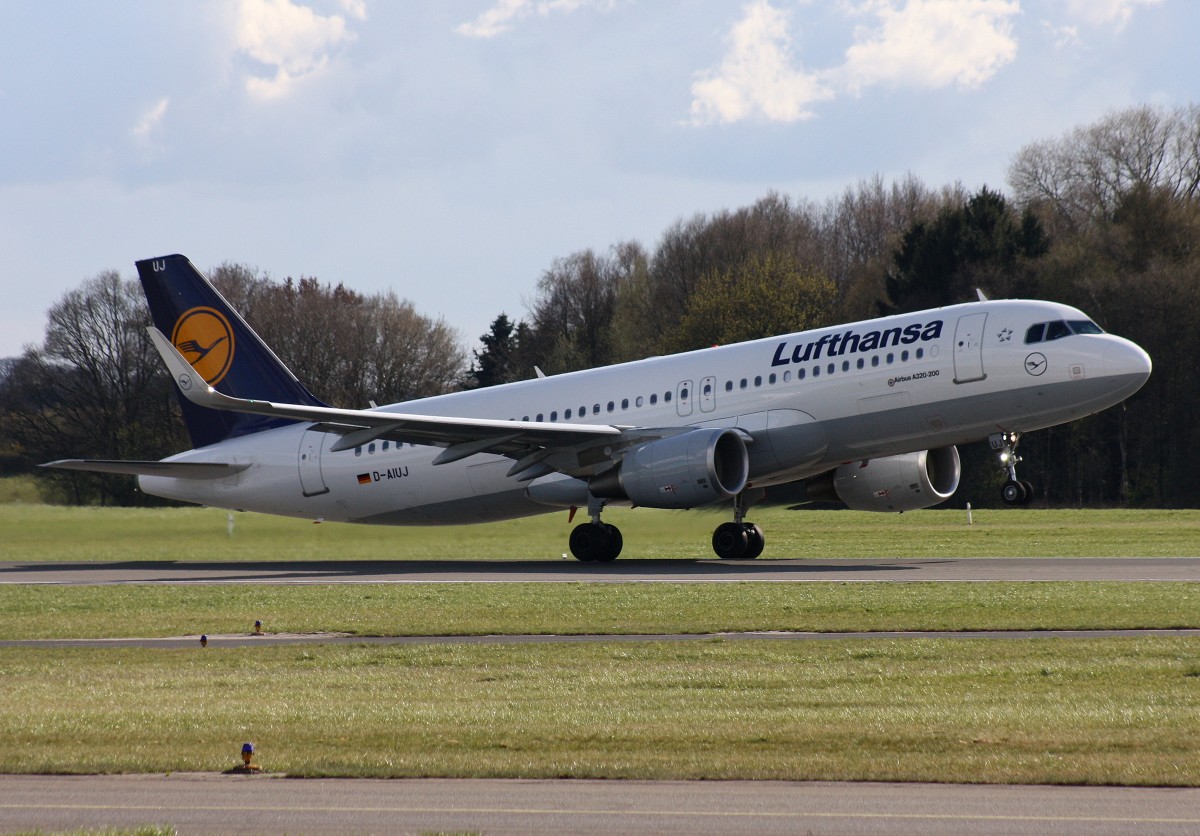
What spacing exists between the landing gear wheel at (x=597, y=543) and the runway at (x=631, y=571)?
331mm

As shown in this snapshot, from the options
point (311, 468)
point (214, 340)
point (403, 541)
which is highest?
point (214, 340)

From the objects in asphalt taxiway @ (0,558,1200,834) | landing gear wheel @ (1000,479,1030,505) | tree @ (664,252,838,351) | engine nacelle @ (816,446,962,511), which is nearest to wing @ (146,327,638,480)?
engine nacelle @ (816,446,962,511)

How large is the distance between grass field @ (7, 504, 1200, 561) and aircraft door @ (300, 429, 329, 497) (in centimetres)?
87

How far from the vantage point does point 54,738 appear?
12195mm

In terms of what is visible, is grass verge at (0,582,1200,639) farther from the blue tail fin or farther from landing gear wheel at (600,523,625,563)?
the blue tail fin

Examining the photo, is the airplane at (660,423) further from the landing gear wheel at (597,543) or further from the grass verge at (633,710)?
the grass verge at (633,710)

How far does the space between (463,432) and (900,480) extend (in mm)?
10148

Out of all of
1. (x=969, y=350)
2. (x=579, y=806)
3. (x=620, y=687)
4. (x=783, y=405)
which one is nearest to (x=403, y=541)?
(x=783, y=405)

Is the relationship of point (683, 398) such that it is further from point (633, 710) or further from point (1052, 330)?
point (633, 710)

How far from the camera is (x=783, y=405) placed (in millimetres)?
31266

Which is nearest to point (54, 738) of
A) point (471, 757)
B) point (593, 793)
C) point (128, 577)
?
point (471, 757)

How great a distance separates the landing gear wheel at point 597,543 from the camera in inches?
1287

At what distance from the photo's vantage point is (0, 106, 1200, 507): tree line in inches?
2741

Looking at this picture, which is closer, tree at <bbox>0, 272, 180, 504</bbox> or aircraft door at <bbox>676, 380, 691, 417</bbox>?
aircraft door at <bbox>676, 380, 691, 417</bbox>
